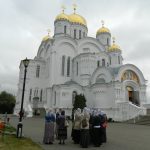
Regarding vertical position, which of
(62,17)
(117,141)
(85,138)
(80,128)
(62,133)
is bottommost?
(117,141)

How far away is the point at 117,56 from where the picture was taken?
46594 millimetres

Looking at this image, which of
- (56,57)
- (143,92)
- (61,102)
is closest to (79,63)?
(56,57)

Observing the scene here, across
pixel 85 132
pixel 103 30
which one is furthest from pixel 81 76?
pixel 85 132

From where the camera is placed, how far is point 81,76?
131ft

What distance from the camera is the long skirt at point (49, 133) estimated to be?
35.0ft

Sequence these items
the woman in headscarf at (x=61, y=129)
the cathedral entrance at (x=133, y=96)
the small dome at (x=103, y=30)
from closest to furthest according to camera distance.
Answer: the woman in headscarf at (x=61, y=129) → the cathedral entrance at (x=133, y=96) → the small dome at (x=103, y=30)

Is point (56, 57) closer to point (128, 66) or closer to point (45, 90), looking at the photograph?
point (45, 90)

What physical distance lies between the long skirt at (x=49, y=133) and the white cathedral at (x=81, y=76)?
23.0 metres

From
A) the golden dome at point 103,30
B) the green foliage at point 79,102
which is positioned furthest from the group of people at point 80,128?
the golden dome at point 103,30

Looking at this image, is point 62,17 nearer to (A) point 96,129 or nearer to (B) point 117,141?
(B) point 117,141

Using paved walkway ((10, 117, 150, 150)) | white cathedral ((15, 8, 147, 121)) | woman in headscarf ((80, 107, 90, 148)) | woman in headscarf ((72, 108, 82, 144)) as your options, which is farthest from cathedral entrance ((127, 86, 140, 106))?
woman in headscarf ((80, 107, 90, 148))

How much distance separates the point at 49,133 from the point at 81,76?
29455 mm

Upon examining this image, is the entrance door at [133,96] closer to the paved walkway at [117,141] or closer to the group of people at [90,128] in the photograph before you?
the paved walkway at [117,141]

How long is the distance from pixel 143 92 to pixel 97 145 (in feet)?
93.5
